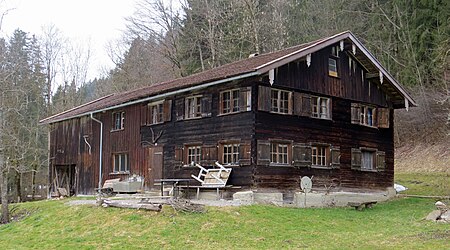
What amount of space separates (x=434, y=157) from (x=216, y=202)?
19053 millimetres

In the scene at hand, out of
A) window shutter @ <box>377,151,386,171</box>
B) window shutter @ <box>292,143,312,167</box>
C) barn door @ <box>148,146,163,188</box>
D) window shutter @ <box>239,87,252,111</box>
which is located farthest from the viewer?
window shutter @ <box>377,151,386,171</box>

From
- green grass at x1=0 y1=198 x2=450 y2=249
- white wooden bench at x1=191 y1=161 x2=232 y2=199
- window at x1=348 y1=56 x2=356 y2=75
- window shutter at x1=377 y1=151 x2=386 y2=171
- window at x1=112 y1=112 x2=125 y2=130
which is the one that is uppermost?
window at x1=348 y1=56 x2=356 y2=75

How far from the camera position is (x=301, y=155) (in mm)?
23922

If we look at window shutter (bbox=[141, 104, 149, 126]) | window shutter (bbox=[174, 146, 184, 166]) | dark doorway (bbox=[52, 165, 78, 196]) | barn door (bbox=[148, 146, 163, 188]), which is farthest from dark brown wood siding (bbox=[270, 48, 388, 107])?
dark doorway (bbox=[52, 165, 78, 196])

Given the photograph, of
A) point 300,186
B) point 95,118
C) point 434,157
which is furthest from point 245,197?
point 434,157

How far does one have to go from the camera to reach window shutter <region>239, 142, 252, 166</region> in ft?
73.3

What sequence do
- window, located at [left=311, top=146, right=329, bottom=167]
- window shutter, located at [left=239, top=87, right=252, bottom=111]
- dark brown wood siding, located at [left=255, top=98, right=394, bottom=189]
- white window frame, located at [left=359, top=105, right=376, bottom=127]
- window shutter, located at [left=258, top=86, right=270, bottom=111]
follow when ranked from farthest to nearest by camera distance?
white window frame, located at [left=359, top=105, right=376, bottom=127] < window, located at [left=311, top=146, right=329, bottom=167] < dark brown wood siding, located at [left=255, top=98, right=394, bottom=189] < window shutter, located at [left=239, top=87, right=252, bottom=111] < window shutter, located at [left=258, top=86, right=270, bottom=111]

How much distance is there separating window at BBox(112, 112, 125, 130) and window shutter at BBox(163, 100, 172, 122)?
4743 millimetres

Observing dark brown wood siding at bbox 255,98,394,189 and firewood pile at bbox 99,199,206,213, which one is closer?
firewood pile at bbox 99,199,206,213

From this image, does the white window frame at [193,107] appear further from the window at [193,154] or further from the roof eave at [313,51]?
the roof eave at [313,51]

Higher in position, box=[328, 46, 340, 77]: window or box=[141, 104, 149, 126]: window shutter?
box=[328, 46, 340, 77]: window

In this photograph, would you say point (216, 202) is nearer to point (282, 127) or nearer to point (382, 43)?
point (282, 127)

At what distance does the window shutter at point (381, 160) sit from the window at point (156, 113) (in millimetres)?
11516

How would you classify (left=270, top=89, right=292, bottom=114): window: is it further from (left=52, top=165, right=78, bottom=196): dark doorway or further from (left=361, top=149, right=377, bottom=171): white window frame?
(left=52, top=165, right=78, bottom=196): dark doorway
